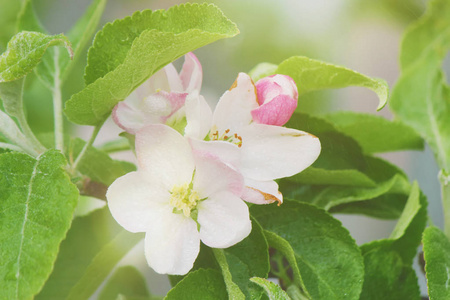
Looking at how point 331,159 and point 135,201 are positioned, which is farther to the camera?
point 331,159

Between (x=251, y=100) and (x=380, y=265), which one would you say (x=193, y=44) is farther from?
(x=380, y=265)

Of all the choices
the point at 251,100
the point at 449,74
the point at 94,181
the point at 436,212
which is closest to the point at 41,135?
the point at 94,181

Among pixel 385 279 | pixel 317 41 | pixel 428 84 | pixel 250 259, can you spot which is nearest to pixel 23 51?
pixel 250 259

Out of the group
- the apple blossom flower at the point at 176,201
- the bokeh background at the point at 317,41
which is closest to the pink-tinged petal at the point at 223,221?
the apple blossom flower at the point at 176,201

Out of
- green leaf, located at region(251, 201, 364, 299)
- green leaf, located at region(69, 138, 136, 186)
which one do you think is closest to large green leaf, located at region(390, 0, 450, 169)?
green leaf, located at region(251, 201, 364, 299)

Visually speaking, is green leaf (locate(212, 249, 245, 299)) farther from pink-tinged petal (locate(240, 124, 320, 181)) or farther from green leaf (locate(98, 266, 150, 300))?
green leaf (locate(98, 266, 150, 300))

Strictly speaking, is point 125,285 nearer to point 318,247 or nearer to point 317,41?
point 318,247
